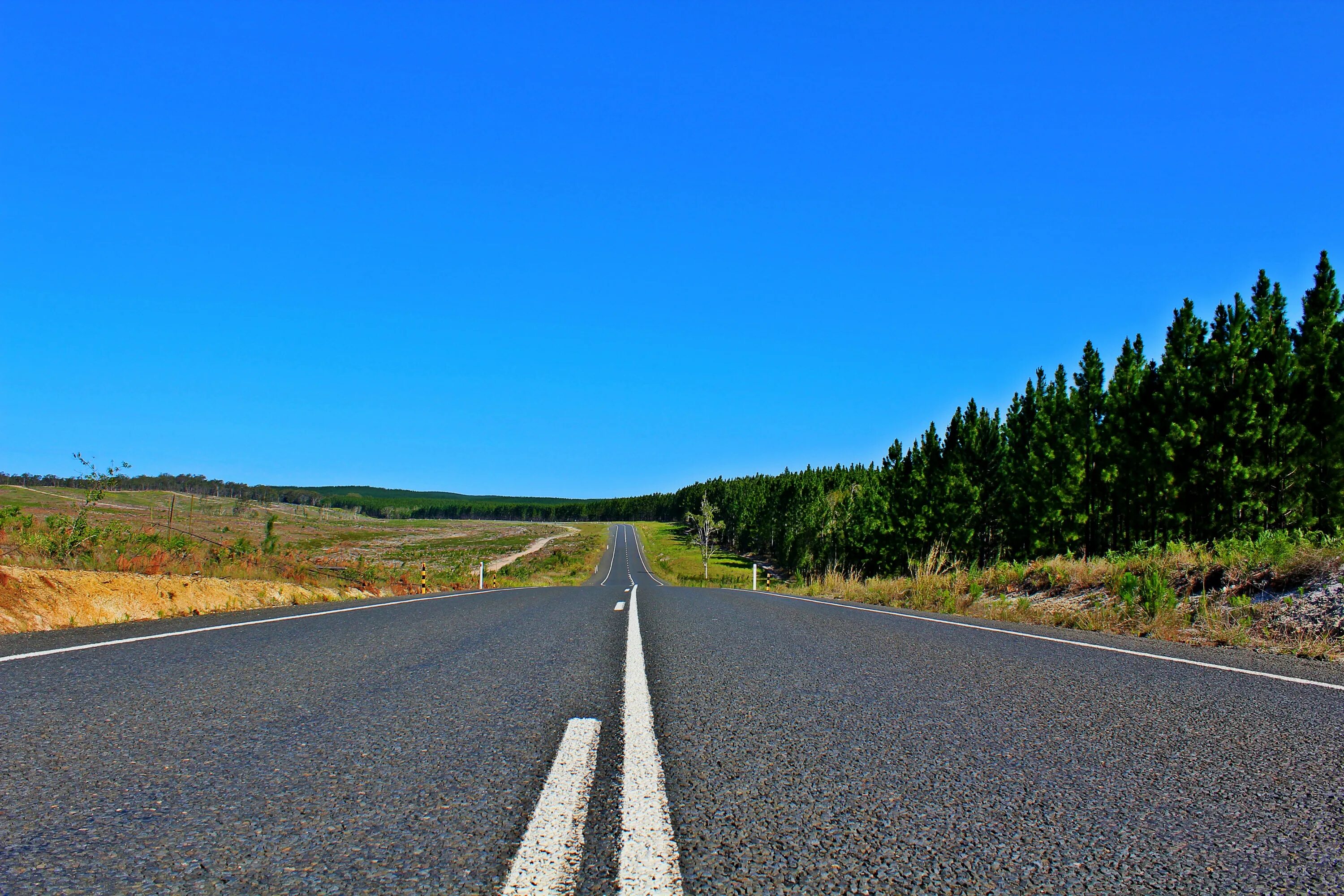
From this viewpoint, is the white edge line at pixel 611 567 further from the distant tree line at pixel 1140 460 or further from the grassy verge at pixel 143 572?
the distant tree line at pixel 1140 460

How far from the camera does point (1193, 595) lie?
9320 millimetres

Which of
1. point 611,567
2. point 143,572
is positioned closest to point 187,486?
point 611,567

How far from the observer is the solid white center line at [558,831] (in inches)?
68.1

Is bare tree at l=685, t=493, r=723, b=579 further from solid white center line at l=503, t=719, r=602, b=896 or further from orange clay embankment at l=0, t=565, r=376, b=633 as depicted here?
solid white center line at l=503, t=719, r=602, b=896

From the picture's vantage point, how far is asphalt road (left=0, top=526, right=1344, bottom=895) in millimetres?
1876

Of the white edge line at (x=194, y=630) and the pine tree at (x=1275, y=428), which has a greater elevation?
the pine tree at (x=1275, y=428)

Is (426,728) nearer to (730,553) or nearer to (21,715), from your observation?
(21,715)

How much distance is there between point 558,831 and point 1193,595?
10370 mm

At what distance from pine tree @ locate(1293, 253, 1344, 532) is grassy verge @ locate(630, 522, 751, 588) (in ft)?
87.1

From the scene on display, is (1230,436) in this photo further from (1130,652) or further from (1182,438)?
(1130,652)

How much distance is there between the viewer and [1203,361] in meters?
32.7

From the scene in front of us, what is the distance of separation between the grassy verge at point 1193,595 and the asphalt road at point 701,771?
2.38 metres

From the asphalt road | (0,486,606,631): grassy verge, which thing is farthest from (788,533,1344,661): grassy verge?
(0,486,606,631): grassy verge

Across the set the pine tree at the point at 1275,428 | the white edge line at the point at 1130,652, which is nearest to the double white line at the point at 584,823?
the white edge line at the point at 1130,652
